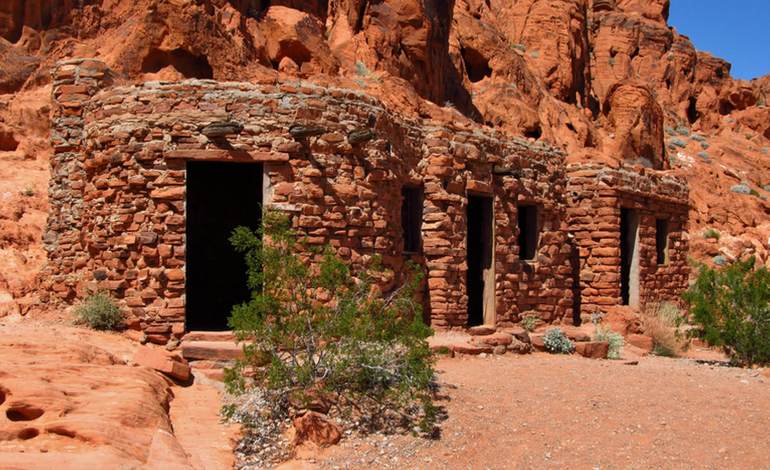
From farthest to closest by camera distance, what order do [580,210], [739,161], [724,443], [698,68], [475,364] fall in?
[698,68]
[739,161]
[580,210]
[475,364]
[724,443]

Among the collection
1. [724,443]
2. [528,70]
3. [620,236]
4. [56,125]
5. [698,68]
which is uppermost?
[698,68]

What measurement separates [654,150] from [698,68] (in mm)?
14585

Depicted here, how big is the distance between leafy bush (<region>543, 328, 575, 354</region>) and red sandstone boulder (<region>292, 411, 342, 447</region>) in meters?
5.25

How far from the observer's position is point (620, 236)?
49.7ft

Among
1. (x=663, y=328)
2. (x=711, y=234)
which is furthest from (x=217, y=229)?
(x=711, y=234)

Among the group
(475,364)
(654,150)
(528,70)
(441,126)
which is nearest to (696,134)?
(654,150)

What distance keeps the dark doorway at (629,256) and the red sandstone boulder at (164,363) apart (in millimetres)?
10227

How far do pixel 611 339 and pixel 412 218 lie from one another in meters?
3.92

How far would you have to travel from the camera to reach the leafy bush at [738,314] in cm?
1134

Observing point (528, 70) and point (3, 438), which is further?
point (528, 70)

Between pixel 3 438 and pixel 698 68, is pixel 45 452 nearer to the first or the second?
pixel 3 438

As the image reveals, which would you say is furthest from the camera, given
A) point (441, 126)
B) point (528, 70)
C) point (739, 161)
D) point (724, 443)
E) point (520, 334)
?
point (739, 161)

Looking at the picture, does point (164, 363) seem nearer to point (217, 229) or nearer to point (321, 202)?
point (321, 202)

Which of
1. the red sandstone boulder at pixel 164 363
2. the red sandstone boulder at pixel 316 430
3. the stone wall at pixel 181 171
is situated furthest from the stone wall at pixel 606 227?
the red sandstone boulder at pixel 316 430
